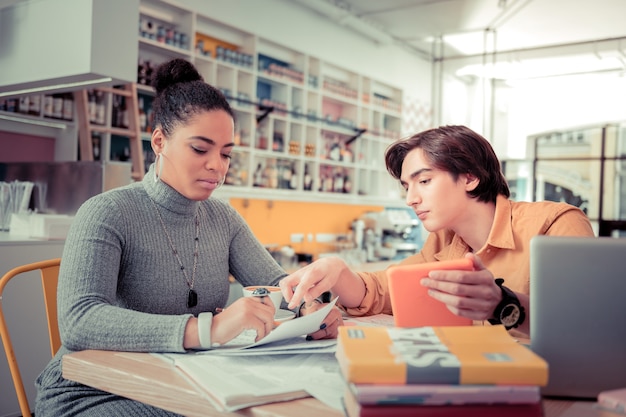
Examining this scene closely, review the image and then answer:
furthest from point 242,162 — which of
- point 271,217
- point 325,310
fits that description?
point 325,310

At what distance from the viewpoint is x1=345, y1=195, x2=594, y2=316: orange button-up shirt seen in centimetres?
170

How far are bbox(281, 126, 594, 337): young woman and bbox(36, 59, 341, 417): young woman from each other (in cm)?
28

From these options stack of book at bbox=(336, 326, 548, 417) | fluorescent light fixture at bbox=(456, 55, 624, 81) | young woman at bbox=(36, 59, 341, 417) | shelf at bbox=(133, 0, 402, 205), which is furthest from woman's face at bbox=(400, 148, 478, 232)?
fluorescent light fixture at bbox=(456, 55, 624, 81)

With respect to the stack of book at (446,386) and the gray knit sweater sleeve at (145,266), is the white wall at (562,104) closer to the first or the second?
the gray knit sweater sleeve at (145,266)

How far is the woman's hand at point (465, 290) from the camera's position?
110 centimetres

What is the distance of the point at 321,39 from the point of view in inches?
254

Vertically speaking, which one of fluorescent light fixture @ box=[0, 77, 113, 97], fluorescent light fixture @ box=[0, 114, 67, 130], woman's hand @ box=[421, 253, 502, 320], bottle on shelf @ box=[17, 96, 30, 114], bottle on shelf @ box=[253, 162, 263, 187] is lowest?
woman's hand @ box=[421, 253, 502, 320]

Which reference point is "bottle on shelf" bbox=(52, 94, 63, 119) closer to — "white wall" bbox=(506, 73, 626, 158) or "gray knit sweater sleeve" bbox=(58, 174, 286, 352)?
"gray knit sweater sleeve" bbox=(58, 174, 286, 352)

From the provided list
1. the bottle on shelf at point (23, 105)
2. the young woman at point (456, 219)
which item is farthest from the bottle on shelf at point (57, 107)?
the young woman at point (456, 219)

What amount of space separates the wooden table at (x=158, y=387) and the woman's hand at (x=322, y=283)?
0.42m

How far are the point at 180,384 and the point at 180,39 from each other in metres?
4.24

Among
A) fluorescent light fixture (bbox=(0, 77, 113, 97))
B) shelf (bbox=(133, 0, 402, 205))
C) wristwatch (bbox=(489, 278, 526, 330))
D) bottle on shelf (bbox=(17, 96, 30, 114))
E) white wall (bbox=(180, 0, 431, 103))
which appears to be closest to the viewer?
wristwatch (bbox=(489, 278, 526, 330))

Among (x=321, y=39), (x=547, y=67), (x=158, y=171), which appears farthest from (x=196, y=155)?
(x=547, y=67)

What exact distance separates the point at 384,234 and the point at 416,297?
6.41 metres
